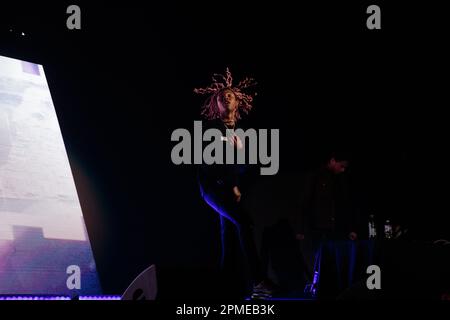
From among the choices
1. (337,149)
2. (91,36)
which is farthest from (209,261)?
(91,36)

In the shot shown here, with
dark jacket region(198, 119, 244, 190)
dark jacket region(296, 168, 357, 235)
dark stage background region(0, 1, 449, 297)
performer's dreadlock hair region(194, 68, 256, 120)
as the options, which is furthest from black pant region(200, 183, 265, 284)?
performer's dreadlock hair region(194, 68, 256, 120)

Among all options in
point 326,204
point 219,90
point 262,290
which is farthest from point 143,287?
point 219,90

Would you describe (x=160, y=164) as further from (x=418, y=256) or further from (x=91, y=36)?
(x=418, y=256)

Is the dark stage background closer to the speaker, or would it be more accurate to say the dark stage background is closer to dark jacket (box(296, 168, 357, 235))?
dark jacket (box(296, 168, 357, 235))

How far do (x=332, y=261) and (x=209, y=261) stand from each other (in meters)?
1.53

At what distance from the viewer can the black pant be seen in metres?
4.05

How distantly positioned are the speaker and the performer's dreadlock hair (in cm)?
300

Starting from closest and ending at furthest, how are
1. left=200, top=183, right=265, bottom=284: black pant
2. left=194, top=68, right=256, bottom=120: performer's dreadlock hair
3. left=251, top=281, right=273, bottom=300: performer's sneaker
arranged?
left=251, top=281, right=273, bottom=300: performer's sneaker, left=200, top=183, right=265, bottom=284: black pant, left=194, top=68, right=256, bottom=120: performer's dreadlock hair

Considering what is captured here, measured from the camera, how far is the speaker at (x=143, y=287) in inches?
83.4

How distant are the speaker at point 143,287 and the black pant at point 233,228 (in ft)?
6.23

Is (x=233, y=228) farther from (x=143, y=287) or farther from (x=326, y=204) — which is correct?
(x=143, y=287)

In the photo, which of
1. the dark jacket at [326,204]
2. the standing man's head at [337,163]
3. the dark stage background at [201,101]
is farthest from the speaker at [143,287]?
the standing man's head at [337,163]

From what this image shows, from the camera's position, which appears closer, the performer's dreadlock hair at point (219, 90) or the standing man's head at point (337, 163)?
the standing man's head at point (337, 163)

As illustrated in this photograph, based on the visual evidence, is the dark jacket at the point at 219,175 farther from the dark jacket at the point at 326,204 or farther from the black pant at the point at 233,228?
the dark jacket at the point at 326,204
